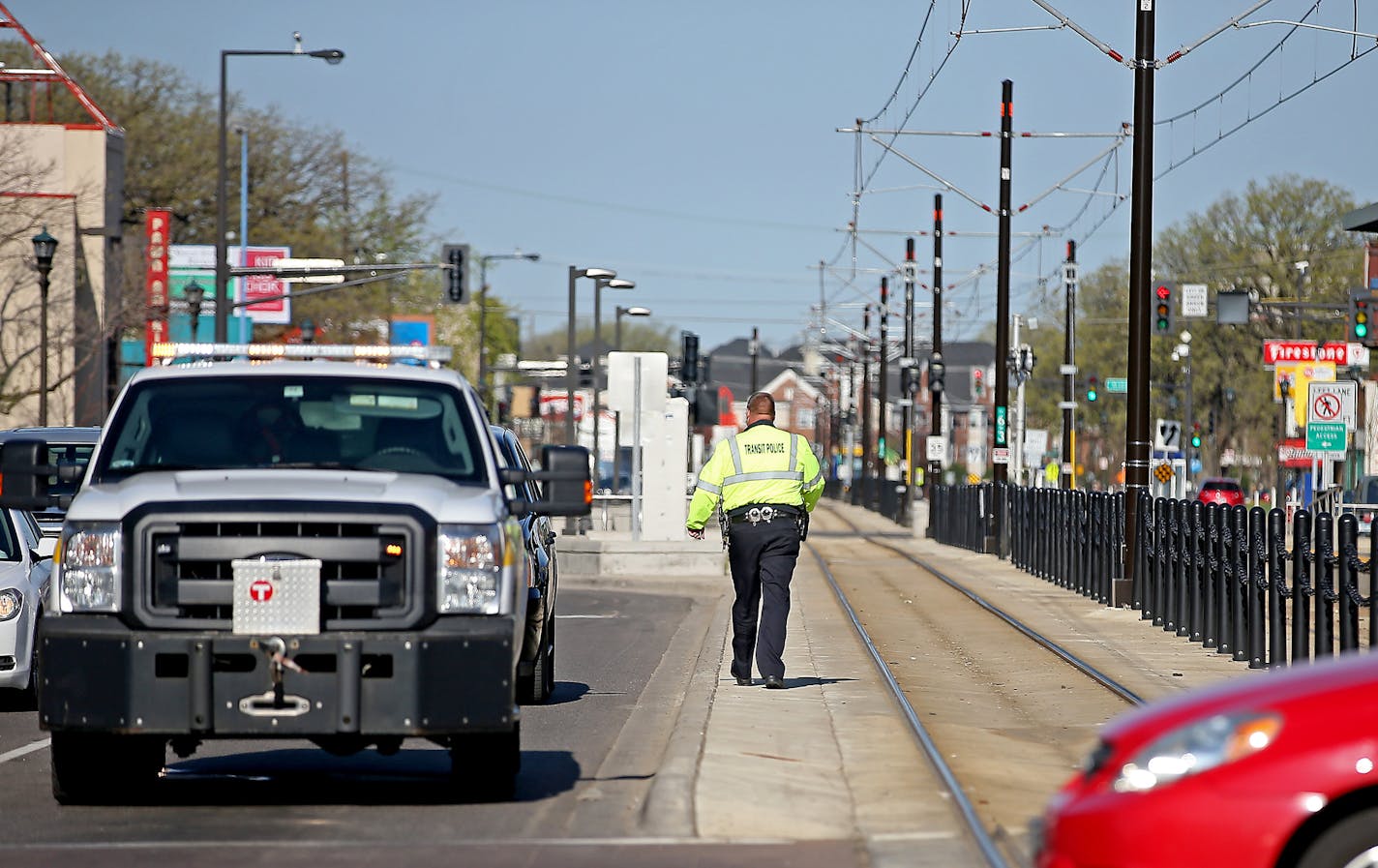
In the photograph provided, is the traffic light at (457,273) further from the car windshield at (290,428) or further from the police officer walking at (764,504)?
the car windshield at (290,428)

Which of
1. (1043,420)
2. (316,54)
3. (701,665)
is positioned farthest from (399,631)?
(1043,420)

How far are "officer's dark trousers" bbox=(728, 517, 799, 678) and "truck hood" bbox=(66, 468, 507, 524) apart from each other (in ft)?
15.2

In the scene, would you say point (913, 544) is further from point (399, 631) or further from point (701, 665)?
point (399, 631)

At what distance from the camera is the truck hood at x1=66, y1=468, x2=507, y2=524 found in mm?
8578

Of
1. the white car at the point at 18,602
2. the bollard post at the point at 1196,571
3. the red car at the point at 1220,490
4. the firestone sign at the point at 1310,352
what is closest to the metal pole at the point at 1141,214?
the bollard post at the point at 1196,571

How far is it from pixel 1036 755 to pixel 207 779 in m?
4.34

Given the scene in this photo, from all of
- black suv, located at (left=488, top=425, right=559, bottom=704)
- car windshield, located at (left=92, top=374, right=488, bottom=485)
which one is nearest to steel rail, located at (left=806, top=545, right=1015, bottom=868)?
black suv, located at (left=488, top=425, right=559, bottom=704)

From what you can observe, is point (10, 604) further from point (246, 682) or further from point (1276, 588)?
point (1276, 588)

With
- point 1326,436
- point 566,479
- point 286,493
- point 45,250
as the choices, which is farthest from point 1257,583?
point 45,250

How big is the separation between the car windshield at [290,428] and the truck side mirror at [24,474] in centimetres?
26

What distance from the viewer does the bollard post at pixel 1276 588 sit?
15.6 m

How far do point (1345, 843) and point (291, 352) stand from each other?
253 inches

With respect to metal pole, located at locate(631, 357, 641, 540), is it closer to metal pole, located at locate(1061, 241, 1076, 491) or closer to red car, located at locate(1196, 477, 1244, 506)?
metal pole, located at locate(1061, 241, 1076, 491)

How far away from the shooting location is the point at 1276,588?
51.2 ft
